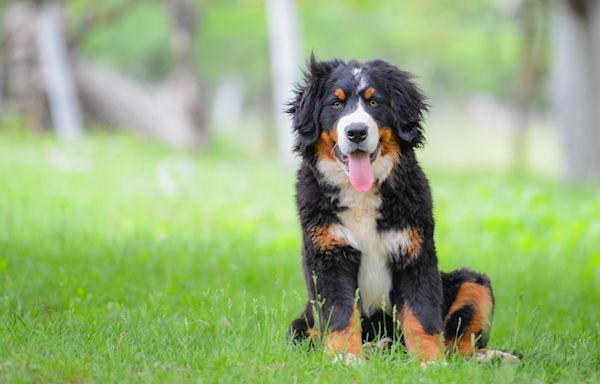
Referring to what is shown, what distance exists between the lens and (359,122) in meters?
4.98

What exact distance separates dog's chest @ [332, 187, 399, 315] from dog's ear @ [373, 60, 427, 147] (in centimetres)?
42

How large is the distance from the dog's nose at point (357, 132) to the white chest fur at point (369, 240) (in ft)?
1.11

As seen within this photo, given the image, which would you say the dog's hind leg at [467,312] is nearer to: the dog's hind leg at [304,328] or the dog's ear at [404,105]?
the dog's hind leg at [304,328]

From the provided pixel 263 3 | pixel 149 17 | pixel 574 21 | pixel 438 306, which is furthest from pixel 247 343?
pixel 149 17

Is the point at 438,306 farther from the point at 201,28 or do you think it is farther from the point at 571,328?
the point at 201,28

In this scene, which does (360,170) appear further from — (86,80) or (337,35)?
(337,35)

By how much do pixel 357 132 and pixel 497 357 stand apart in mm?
1469

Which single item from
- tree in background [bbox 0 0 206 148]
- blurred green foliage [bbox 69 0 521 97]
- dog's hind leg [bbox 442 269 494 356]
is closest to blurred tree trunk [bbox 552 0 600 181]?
blurred green foliage [bbox 69 0 521 97]

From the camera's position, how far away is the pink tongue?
512 centimetres

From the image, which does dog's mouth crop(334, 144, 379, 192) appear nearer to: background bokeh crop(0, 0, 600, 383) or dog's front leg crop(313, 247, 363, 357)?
dog's front leg crop(313, 247, 363, 357)

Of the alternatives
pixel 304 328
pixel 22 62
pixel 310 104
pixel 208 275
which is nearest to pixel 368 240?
pixel 304 328

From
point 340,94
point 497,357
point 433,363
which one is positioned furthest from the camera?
point 340,94

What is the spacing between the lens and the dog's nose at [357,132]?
16.3 feet

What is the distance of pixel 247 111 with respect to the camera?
6681 centimetres
